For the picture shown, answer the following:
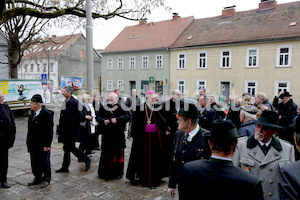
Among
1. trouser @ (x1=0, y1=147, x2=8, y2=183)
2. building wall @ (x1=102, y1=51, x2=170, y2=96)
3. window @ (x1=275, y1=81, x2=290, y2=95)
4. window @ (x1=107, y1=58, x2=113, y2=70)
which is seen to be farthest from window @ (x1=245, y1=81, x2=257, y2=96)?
trouser @ (x1=0, y1=147, x2=8, y2=183)

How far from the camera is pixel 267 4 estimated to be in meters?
27.9

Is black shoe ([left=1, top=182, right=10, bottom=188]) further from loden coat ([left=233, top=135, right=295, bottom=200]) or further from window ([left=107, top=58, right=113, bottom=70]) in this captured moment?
Answer: window ([left=107, top=58, right=113, bottom=70])

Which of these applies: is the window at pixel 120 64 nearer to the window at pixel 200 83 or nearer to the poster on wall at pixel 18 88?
the window at pixel 200 83

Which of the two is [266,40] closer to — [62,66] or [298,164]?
[298,164]

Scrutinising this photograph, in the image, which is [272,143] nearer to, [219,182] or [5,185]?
[219,182]

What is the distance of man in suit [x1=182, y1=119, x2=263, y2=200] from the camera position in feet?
5.81

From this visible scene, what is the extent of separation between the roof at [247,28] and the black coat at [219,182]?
2482 centimetres

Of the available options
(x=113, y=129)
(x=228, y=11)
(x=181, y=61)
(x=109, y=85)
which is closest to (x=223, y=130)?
(x=113, y=129)

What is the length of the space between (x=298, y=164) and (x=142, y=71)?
106 feet

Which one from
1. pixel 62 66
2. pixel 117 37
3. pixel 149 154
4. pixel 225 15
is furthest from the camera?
A: pixel 62 66

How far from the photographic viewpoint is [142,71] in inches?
1325

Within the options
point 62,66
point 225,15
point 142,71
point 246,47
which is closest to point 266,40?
point 246,47

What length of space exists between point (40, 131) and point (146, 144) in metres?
2.09

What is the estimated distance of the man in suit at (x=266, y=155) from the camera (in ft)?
8.73
